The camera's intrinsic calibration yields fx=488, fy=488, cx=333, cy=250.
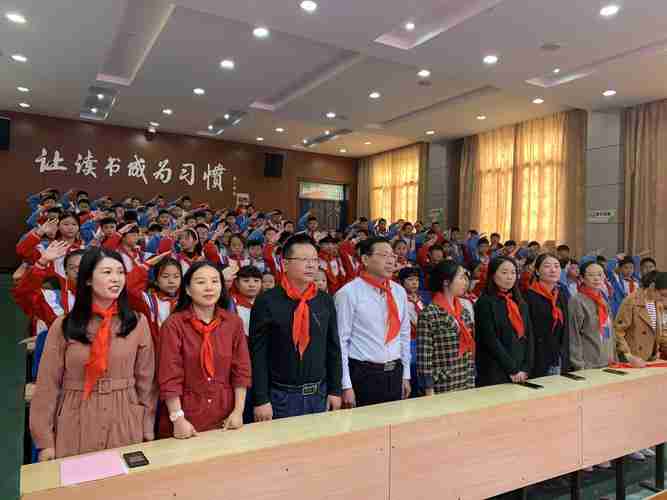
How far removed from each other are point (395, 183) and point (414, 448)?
11.6 m

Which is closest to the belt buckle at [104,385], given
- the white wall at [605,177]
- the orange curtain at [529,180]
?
the white wall at [605,177]

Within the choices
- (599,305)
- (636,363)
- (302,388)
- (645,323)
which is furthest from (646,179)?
(302,388)

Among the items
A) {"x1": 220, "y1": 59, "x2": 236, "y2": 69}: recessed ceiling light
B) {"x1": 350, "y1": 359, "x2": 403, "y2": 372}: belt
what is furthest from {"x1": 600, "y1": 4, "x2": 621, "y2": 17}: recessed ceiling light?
{"x1": 220, "y1": 59, "x2": 236, "y2": 69}: recessed ceiling light

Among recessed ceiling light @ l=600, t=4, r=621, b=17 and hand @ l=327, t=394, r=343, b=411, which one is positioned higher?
recessed ceiling light @ l=600, t=4, r=621, b=17

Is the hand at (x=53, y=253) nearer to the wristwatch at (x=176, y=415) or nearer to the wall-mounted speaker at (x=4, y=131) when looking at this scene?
the wristwatch at (x=176, y=415)

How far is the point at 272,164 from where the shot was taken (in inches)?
513

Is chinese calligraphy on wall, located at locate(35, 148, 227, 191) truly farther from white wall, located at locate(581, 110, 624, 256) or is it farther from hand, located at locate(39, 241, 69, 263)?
hand, located at locate(39, 241, 69, 263)

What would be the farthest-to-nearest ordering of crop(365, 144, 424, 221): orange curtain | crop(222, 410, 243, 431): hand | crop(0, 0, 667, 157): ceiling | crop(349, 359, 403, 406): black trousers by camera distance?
crop(365, 144, 424, 221): orange curtain
crop(0, 0, 667, 157): ceiling
crop(349, 359, 403, 406): black trousers
crop(222, 410, 243, 431): hand

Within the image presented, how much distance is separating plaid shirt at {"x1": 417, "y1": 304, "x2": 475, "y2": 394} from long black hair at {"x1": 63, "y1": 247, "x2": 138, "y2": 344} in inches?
59.2

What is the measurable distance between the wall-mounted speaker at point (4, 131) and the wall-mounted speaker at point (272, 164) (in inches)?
226

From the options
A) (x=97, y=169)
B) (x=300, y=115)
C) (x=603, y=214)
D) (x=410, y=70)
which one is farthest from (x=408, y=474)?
(x=97, y=169)

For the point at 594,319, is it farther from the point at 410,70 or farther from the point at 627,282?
the point at 410,70

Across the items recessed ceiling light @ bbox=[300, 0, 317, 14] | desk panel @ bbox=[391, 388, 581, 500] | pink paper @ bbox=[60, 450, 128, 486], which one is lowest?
desk panel @ bbox=[391, 388, 581, 500]

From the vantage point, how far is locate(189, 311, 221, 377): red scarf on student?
1.91m
